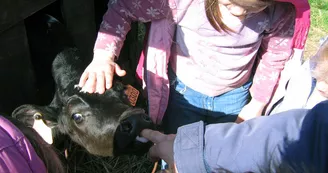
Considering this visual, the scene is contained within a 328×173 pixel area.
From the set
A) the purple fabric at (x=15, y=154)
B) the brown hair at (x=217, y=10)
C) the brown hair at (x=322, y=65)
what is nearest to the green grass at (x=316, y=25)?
the brown hair at (x=322, y=65)

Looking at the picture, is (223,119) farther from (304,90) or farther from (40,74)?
(40,74)

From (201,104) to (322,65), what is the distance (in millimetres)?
752

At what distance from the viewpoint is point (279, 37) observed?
239 cm

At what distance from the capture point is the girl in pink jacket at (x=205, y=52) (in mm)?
2215

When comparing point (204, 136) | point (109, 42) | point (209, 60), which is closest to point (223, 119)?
point (209, 60)

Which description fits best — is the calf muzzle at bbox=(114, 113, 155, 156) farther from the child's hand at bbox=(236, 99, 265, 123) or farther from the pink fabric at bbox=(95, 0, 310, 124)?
the child's hand at bbox=(236, 99, 265, 123)

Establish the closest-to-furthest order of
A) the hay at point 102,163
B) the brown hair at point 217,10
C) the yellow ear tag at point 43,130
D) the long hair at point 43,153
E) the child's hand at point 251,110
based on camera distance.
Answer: the long hair at point 43,153 < the brown hair at point 217,10 < the yellow ear tag at point 43,130 < the child's hand at point 251,110 < the hay at point 102,163

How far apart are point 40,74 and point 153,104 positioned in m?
1.01

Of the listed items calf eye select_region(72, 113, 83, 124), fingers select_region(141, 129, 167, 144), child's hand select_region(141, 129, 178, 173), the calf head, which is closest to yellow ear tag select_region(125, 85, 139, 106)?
the calf head

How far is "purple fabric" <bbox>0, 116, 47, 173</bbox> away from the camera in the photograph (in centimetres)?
124

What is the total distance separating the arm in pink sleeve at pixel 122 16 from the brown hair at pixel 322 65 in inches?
29.3

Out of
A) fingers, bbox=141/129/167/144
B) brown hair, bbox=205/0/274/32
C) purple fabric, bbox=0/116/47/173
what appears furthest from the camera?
brown hair, bbox=205/0/274/32

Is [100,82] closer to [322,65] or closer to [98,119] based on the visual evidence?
[98,119]

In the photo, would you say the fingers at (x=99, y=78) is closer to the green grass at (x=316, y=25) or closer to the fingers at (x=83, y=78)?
the fingers at (x=83, y=78)
